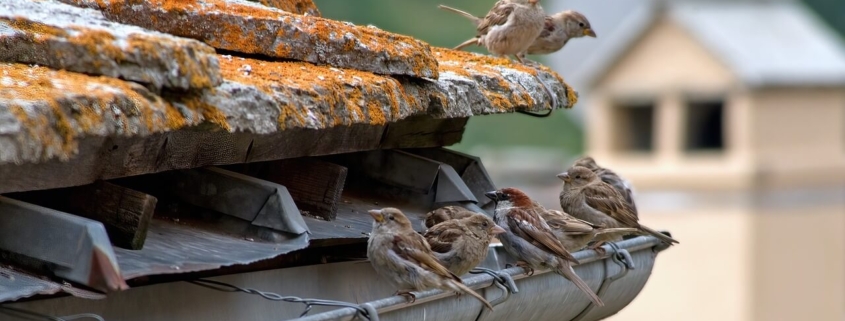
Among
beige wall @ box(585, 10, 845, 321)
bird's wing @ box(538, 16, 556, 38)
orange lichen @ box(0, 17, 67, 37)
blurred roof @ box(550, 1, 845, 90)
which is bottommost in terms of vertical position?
beige wall @ box(585, 10, 845, 321)

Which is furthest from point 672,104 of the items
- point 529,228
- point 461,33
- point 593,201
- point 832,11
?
point 529,228

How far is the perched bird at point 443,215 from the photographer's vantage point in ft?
17.1

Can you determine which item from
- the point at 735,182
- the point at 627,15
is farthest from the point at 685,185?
the point at 627,15

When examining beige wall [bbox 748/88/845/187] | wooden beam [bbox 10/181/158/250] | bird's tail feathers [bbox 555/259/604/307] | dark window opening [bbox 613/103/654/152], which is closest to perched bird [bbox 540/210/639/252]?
bird's tail feathers [bbox 555/259/604/307]

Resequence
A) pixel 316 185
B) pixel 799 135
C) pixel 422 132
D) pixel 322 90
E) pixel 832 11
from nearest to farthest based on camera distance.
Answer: pixel 322 90, pixel 316 185, pixel 422 132, pixel 799 135, pixel 832 11

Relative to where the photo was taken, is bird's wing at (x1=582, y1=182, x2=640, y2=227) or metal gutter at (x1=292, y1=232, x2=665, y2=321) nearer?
metal gutter at (x1=292, y1=232, x2=665, y2=321)

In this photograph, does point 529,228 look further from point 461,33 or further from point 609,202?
point 461,33

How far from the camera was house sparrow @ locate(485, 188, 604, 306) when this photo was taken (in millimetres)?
5223

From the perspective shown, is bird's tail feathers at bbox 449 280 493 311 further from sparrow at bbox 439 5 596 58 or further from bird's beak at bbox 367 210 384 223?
sparrow at bbox 439 5 596 58

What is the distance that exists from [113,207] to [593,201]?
12.4ft

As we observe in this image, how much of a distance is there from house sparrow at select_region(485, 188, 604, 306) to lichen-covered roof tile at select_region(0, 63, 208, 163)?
188 cm

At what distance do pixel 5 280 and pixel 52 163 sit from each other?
0.95ft

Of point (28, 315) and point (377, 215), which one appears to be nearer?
point (28, 315)

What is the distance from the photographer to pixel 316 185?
4512mm
